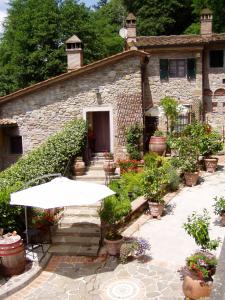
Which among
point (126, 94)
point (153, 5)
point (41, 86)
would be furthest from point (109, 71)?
point (153, 5)

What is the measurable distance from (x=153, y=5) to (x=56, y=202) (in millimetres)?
34227

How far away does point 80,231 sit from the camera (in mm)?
11852

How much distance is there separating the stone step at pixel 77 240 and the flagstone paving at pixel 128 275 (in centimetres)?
68

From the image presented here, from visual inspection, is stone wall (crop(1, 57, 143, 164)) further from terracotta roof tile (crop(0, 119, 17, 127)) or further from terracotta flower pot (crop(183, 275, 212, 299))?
terracotta flower pot (crop(183, 275, 212, 299))

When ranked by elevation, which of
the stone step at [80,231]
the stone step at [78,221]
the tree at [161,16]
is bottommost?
the stone step at [80,231]

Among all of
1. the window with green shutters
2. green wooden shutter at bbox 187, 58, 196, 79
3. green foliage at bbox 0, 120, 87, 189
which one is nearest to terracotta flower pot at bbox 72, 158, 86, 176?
green foliage at bbox 0, 120, 87, 189

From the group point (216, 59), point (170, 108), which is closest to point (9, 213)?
point (170, 108)

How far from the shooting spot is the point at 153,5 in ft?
128

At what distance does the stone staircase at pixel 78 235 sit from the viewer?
36.4 feet

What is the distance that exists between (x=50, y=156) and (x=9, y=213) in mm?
4618

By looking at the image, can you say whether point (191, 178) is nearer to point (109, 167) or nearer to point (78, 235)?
point (109, 167)

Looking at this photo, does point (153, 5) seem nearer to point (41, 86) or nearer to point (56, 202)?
point (41, 86)

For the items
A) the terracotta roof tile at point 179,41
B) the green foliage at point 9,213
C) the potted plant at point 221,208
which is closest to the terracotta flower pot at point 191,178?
the potted plant at point 221,208

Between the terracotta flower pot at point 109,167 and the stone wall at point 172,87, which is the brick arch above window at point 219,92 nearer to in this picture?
the stone wall at point 172,87
